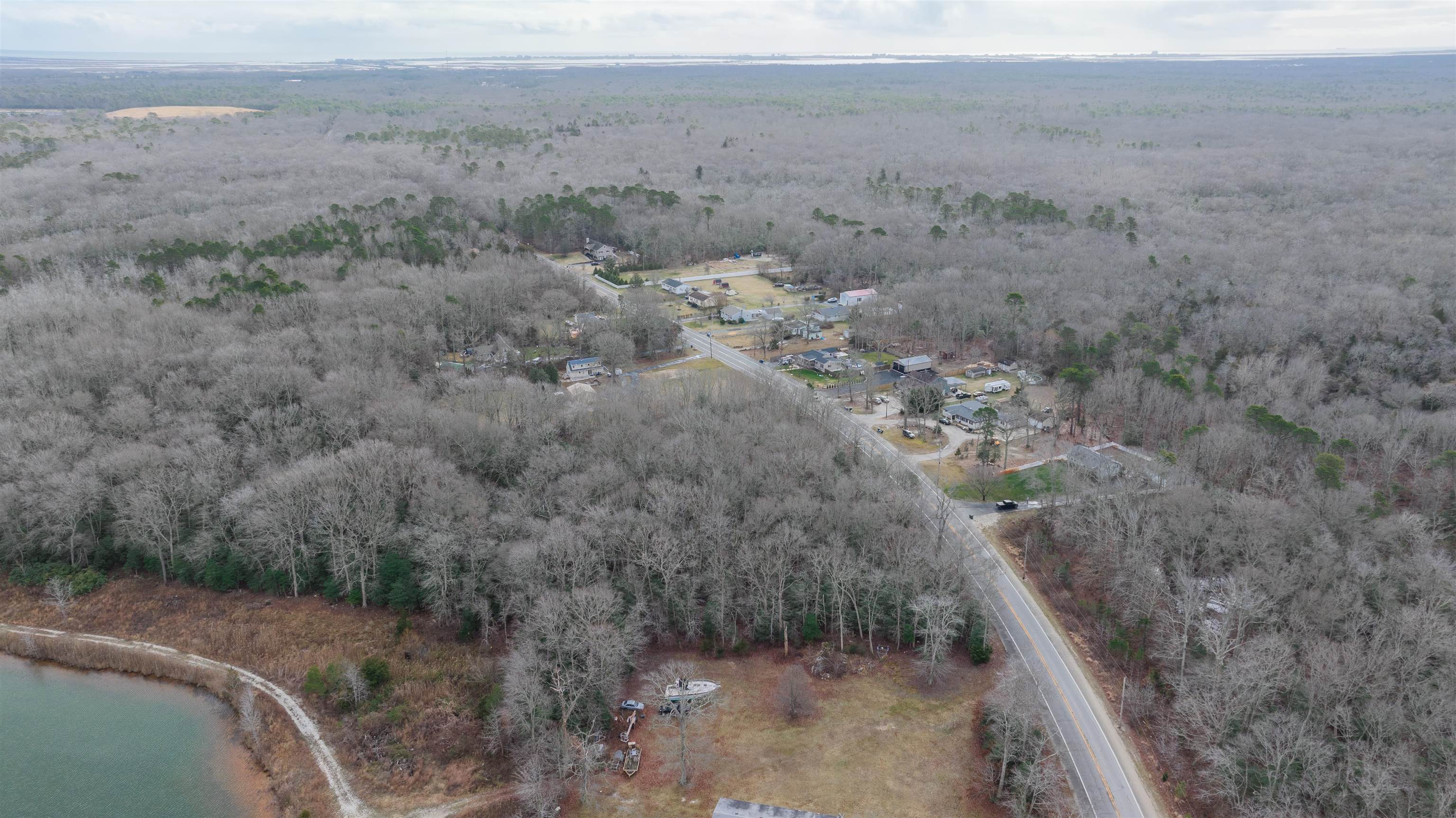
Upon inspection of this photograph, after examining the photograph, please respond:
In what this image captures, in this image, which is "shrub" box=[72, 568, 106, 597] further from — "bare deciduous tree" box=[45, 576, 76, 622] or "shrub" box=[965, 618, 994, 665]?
"shrub" box=[965, 618, 994, 665]

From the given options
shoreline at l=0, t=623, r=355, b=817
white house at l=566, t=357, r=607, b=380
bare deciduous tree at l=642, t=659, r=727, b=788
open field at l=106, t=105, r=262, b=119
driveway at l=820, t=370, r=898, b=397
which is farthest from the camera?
open field at l=106, t=105, r=262, b=119

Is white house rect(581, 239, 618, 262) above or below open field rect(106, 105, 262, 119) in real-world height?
below

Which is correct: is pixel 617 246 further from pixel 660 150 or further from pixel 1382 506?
pixel 1382 506

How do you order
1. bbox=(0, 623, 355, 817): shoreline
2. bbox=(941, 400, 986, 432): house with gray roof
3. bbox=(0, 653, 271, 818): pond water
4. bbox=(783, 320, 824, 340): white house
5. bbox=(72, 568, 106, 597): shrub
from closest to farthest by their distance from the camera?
bbox=(0, 653, 271, 818): pond water < bbox=(0, 623, 355, 817): shoreline < bbox=(72, 568, 106, 597): shrub < bbox=(941, 400, 986, 432): house with gray roof < bbox=(783, 320, 824, 340): white house

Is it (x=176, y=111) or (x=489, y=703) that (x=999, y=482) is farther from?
(x=176, y=111)

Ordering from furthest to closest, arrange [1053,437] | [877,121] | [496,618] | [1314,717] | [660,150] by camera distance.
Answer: [877,121] → [660,150] → [1053,437] → [496,618] → [1314,717]

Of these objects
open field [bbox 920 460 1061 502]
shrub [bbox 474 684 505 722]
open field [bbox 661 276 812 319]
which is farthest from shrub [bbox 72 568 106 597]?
open field [bbox 661 276 812 319]

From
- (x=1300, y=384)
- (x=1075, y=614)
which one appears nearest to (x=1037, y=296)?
(x=1300, y=384)
